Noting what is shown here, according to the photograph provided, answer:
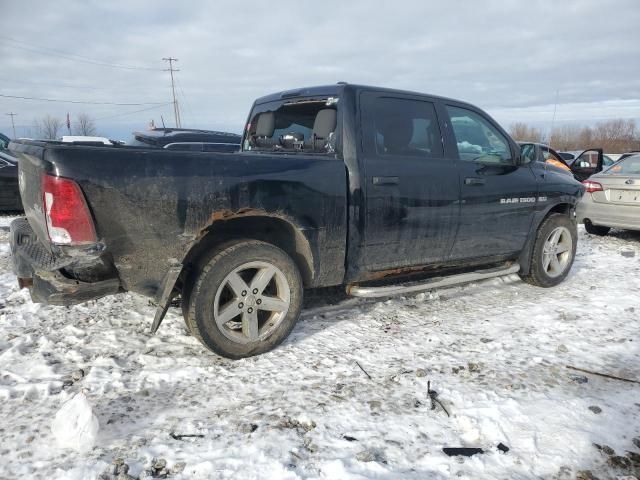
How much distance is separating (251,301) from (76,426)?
1.26 meters

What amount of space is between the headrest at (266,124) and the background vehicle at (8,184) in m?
6.52

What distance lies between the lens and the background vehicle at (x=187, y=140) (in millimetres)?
8703

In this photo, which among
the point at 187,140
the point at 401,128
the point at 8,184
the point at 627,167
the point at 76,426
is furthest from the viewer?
the point at 187,140

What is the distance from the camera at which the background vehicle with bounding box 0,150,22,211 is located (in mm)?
8539

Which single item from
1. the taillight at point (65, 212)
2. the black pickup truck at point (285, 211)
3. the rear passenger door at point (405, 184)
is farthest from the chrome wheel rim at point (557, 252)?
the taillight at point (65, 212)

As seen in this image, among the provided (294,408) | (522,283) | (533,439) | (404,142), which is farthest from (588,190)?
(294,408)

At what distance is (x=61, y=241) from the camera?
2.44 metres

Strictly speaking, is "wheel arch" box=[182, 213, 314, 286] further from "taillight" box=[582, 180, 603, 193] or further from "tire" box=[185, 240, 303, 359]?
"taillight" box=[582, 180, 603, 193]

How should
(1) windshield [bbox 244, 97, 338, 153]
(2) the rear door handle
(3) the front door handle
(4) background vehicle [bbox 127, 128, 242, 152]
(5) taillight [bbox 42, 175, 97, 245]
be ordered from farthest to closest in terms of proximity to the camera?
(4) background vehicle [bbox 127, 128, 242, 152] → (3) the front door handle → (1) windshield [bbox 244, 97, 338, 153] → (2) the rear door handle → (5) taillight [bbox 42, 175, 97, 245]

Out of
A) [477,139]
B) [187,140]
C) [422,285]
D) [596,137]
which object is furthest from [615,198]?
[596,137]

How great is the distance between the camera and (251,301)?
314 centimetres

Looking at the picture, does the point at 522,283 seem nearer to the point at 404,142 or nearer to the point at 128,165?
the point at 404,142

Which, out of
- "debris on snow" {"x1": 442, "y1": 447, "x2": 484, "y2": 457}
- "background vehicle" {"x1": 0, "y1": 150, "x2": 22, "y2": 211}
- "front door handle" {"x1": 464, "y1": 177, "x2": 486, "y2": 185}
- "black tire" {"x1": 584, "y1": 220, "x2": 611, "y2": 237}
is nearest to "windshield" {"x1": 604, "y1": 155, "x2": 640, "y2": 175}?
"black tire" {"x1": 584, "y1": 220, "x2": 611, "y2": 237}

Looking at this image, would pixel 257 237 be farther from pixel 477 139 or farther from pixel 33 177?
pixel 477 139
